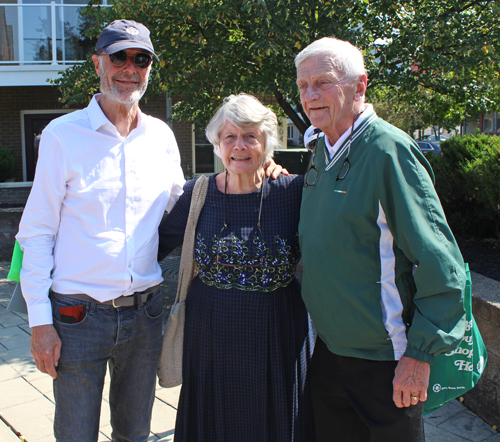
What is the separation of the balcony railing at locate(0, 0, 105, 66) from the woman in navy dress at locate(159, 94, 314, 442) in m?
10.8

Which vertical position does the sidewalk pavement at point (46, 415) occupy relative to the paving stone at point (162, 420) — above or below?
above

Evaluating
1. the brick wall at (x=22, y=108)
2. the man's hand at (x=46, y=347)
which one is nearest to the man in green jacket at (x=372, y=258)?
the man's hand at (x=46, y=347)

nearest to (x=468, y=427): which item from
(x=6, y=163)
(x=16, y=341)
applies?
(x=16, y=341)

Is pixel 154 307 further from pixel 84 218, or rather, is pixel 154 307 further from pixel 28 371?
pixel 28 371

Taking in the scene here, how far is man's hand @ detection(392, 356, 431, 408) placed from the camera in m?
1.88

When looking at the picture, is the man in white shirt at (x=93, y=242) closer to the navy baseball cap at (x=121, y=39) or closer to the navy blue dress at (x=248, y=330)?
the navy baseball cap at (x=121, y=39)

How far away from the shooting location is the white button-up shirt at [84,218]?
7.07ft

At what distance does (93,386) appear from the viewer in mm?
2246

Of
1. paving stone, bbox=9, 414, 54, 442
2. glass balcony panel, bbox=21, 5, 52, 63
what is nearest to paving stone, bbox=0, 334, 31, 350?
paving stone, bbox=9, 414, 54, 442

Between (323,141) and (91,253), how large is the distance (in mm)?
1157

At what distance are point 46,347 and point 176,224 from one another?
33.0 inches

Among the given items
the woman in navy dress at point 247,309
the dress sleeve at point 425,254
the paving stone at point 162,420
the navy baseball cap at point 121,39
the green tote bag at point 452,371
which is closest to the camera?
the dress sleeve at point 425,254

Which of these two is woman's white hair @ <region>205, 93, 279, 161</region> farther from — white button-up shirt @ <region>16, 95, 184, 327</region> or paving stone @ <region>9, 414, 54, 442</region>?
paving stone @ <region>9, 414, 54, 442</region>

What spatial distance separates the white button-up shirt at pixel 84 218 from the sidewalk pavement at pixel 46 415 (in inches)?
56.0
